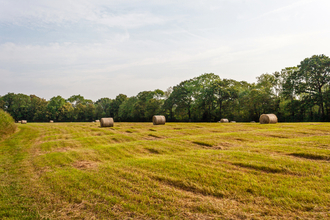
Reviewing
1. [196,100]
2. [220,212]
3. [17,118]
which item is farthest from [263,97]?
[17,118]

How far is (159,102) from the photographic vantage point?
7394 centimetres

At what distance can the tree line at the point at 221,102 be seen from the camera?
41.3 m

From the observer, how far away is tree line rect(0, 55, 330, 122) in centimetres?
4131

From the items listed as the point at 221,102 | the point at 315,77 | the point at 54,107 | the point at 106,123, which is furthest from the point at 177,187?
the point at 54,107

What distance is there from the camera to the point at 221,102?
5988cm

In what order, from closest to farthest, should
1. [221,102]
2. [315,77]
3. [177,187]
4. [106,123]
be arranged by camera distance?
[177,187]
[106,123]
[315,77]
[221,102]

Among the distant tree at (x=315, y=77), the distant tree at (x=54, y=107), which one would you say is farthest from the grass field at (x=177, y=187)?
the distant tree at (x=54, y=107)

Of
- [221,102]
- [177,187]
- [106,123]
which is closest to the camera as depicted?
[177,187]

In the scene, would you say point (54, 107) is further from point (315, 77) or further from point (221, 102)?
point (315, 77)

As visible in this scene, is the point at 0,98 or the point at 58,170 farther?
the point at 0,98

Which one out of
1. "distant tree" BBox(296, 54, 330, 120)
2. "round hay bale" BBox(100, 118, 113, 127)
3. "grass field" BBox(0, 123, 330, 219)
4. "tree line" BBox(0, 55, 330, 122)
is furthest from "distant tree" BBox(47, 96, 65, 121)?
"distant tree" BBox(296, 54, 330, 120)

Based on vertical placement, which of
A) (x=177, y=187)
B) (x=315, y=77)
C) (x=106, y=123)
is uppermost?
(x=315, y=77)

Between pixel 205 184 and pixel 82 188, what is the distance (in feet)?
13.4

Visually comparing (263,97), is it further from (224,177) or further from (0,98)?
(0,98)
